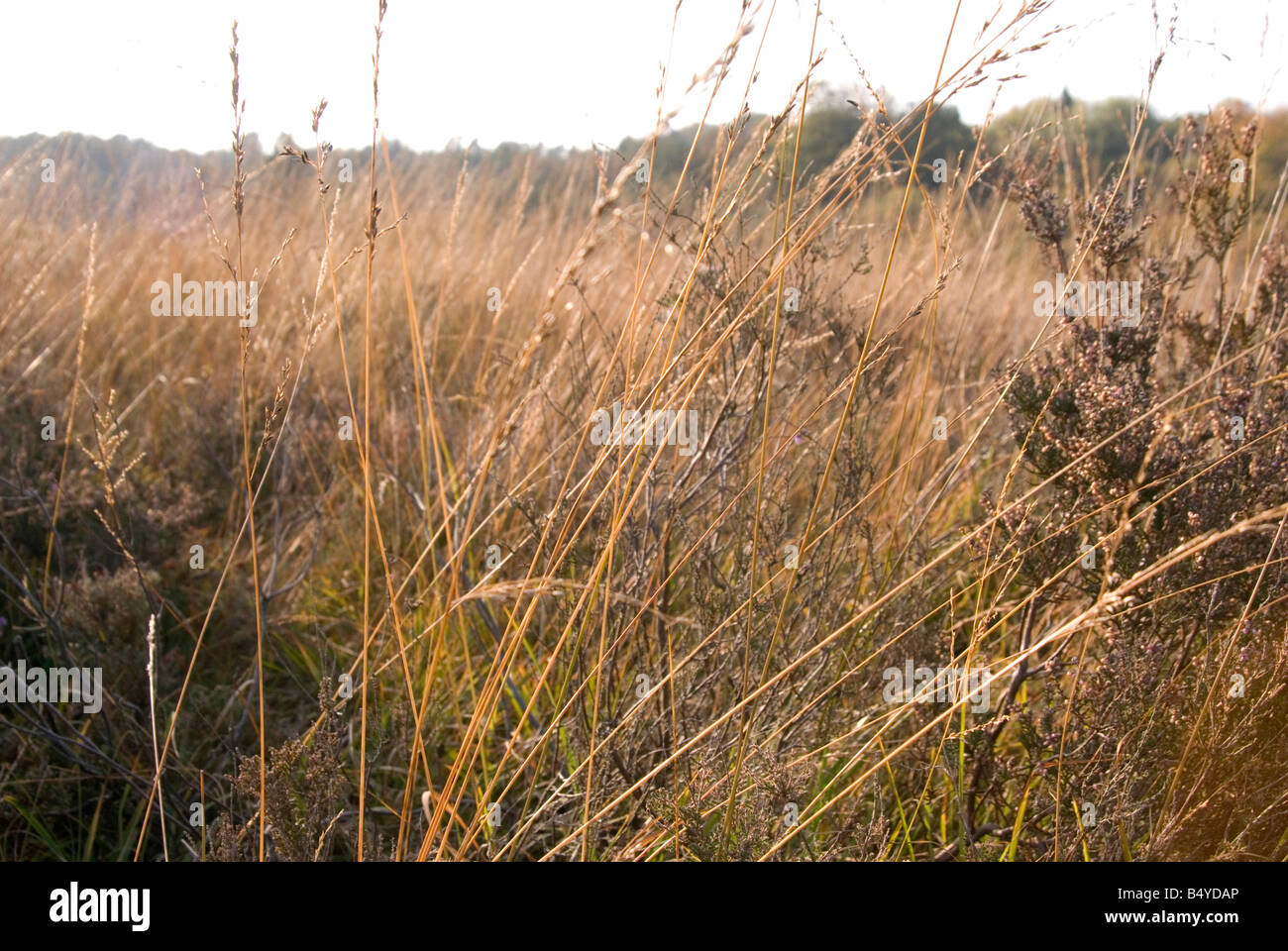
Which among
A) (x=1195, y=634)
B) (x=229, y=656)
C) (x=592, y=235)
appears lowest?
(x=229, y=656)

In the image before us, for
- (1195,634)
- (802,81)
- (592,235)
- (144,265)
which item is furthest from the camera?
(144,265)

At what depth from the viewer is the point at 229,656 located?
223 centimetres

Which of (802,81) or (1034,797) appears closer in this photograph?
(802,81)

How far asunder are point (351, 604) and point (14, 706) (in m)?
0.83

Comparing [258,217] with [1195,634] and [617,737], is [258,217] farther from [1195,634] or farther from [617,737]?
[1195,634]

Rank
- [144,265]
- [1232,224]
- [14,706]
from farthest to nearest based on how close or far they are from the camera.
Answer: [144,265], [1232,224], [14,706]

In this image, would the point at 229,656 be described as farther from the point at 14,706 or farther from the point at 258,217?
the point at 258,217

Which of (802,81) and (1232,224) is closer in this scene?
(802,81)

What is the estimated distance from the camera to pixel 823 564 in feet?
5.68

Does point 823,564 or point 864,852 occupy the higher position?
point 823,564

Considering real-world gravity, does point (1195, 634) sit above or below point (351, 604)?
above
